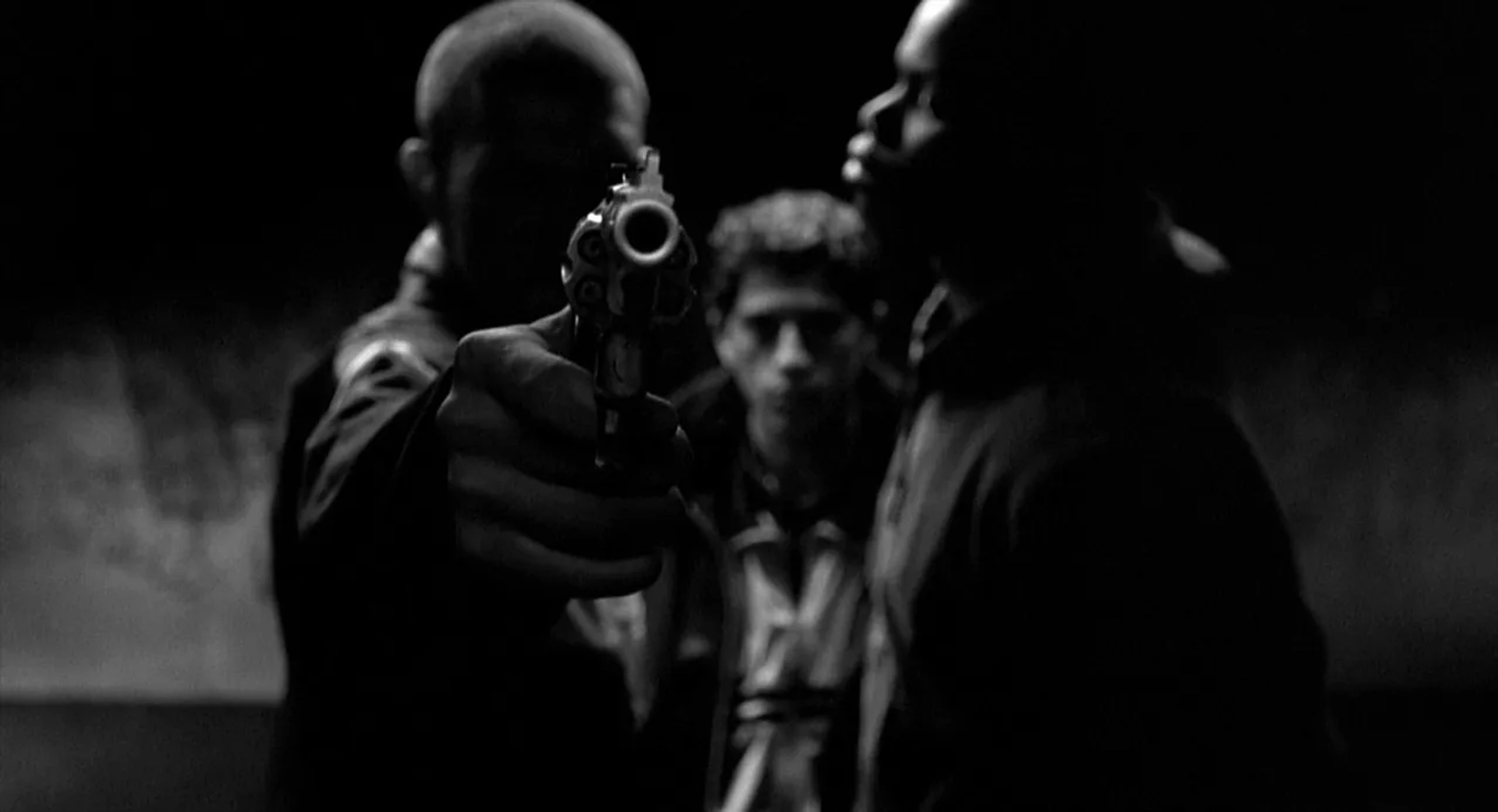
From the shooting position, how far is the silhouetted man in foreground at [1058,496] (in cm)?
94

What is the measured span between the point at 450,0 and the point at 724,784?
1.09 meters

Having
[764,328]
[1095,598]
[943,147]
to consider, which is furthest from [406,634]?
[764,328]

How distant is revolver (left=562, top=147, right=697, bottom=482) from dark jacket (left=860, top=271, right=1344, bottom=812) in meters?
0.55

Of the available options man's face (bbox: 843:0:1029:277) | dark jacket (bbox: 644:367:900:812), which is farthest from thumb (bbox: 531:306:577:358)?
dark jacket (bbox: 644:367:900:812)

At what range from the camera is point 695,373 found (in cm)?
216

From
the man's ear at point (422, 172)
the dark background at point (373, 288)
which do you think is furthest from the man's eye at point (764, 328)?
the man's ear at point (422, 172)

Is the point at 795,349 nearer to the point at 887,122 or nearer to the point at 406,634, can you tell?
the point at 887,122

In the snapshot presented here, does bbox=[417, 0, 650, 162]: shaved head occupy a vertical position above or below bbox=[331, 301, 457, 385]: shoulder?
above

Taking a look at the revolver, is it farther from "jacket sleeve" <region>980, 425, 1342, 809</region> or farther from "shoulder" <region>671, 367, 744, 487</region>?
"shoulder" <region>671, 367, 744, 487</region>

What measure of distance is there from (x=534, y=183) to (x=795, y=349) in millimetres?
1147

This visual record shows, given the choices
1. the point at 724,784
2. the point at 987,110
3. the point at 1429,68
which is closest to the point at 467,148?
the point at 987,110

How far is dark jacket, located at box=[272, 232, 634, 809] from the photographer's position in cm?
58

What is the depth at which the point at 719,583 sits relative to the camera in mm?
1743

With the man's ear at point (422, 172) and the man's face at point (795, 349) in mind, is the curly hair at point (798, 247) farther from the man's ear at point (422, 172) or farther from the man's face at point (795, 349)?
the man's ear at point (422, 172)
